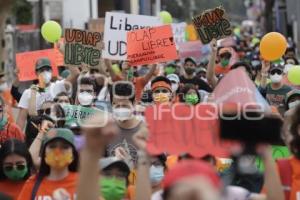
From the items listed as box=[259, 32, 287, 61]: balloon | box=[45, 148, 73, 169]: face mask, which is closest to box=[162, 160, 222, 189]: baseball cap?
box=[45, 148, 73, 169]: face mask

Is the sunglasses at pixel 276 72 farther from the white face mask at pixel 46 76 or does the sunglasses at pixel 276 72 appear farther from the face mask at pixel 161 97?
the white face mask at pixel 46 76

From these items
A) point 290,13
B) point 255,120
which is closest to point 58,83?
point 255,120

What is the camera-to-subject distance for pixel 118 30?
11383mm

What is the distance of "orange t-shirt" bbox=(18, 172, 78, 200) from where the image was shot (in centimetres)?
528

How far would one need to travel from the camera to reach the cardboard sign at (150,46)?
1067 centimetres

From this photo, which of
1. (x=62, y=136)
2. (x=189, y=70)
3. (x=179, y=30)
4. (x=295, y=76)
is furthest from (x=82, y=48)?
(x=179, y=30)

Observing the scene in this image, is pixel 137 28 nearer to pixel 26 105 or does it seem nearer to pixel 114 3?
pixel 26 105

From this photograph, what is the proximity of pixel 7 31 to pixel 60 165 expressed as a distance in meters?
24.2

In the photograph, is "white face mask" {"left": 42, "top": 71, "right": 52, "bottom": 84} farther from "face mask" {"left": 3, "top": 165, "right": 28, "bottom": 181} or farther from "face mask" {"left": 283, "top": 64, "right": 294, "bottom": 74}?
"face mask" {"left": 3, "top": 165, "right": 28, "bottom": 181}

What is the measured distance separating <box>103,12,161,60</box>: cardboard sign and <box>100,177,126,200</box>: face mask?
564cm

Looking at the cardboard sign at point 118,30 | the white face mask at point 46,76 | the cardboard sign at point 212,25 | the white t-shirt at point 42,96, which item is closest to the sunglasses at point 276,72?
the cardboard sign at point 212,25

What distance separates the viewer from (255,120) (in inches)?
160

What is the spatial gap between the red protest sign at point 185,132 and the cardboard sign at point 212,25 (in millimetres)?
5512

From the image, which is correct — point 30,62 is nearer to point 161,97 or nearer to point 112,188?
point 161,97
